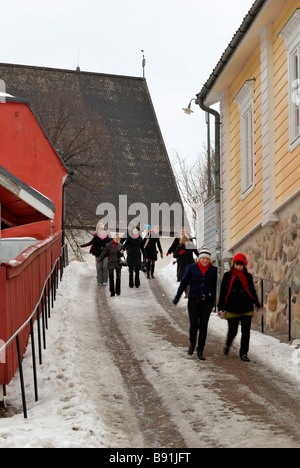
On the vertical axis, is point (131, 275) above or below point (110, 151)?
below

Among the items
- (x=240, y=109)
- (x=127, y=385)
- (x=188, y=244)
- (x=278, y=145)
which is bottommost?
(x=127, y=385)

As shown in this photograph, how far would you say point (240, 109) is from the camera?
16516 mm

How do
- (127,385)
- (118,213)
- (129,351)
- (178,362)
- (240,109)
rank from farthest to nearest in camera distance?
(118,213) < (240,109) < (129,351) < (178,362) < (127,385)

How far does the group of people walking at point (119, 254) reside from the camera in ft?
61.4

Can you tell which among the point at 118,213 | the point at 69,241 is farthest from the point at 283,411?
the point at 118,213

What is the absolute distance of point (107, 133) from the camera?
39.4 meters

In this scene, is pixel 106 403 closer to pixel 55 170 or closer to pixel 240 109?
pixel 240 109

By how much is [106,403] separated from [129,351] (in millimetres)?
3093

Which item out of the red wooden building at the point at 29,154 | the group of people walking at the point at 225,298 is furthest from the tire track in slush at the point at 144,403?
the red wooden building at the point at 29,154

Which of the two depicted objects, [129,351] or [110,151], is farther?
[110,151]

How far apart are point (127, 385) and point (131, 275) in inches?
446

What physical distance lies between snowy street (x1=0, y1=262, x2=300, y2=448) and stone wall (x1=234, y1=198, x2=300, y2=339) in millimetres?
675

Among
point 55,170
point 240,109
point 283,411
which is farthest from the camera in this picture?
point 55,170

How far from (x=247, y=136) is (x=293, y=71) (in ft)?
11.9
